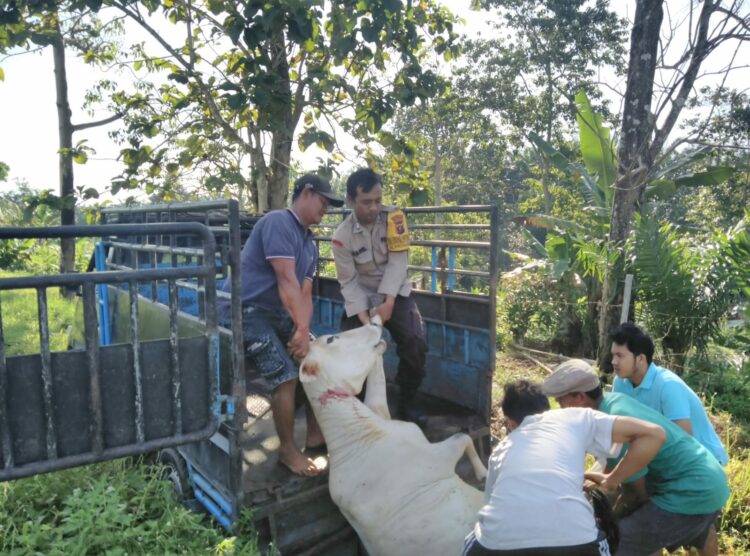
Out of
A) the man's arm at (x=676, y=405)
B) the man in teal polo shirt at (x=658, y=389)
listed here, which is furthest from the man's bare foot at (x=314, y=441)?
the man's arm at (x=676, y=405)

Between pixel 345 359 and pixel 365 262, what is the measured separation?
0.86m

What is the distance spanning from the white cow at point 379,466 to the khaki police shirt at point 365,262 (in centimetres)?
58

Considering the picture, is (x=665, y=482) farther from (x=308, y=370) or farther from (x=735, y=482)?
(x=308, y=370)

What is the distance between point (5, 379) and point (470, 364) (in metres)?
2.58

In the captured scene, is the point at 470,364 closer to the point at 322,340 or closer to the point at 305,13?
the point at 322,340

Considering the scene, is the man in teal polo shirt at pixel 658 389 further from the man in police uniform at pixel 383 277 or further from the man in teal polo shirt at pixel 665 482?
the man in police uniform at pixel 383 277

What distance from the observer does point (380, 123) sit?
16.9 ft

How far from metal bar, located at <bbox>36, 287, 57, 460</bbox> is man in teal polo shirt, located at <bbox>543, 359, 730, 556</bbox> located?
2081mm

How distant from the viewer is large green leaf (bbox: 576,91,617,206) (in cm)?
811

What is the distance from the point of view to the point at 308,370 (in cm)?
286

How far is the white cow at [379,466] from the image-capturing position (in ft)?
8.43

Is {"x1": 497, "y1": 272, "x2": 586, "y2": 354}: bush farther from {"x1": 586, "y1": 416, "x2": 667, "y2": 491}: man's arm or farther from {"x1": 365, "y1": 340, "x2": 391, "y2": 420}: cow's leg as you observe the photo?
{"x1": 586, "y1": 416, "x2": 667, "y2": 491}: man's arm

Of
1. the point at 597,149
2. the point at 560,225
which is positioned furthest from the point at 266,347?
the point at 597,149

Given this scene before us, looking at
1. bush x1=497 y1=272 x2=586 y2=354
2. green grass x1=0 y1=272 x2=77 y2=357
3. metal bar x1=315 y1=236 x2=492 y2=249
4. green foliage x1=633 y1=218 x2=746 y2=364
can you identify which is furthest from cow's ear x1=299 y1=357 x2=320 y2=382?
bush x1=497 y1=272 x2=586 y2=354
